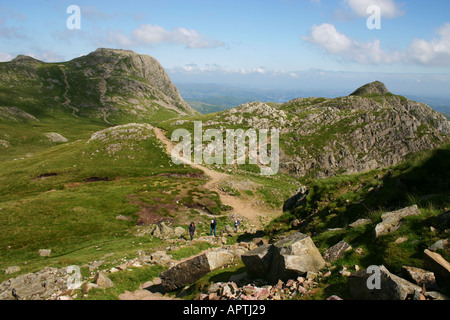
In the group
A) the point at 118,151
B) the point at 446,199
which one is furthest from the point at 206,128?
the point at 446,199

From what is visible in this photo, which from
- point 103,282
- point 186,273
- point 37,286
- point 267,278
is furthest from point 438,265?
point 37,286

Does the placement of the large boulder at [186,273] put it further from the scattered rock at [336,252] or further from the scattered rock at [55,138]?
the scattered rock at [55,138]

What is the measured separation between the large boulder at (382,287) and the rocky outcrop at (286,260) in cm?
251

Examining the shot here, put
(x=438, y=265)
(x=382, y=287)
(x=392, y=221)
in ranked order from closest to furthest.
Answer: (x=382, y=287), (x=438, y=265), (x=392, y=221)

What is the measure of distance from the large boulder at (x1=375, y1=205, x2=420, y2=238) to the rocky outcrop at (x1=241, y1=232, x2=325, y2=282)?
3602 millimetres

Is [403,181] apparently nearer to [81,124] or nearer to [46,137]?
[46,137]

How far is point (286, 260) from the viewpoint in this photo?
41.4 ft

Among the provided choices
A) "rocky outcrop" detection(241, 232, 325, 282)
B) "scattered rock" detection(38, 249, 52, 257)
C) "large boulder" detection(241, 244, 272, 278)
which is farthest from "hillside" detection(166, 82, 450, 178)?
"rocky outcrop" detection(241, 232, 325, 282)

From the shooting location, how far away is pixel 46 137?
138125 mm

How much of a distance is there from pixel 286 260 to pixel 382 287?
4.50 m

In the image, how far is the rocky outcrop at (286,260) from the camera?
12.5m

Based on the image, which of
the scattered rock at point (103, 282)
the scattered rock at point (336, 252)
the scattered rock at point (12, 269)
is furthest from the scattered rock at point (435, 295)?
the scattered rock at point (12, 269)

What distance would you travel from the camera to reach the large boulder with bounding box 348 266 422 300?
28.1 feet

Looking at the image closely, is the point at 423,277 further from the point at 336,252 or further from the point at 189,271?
the point at 189,271
